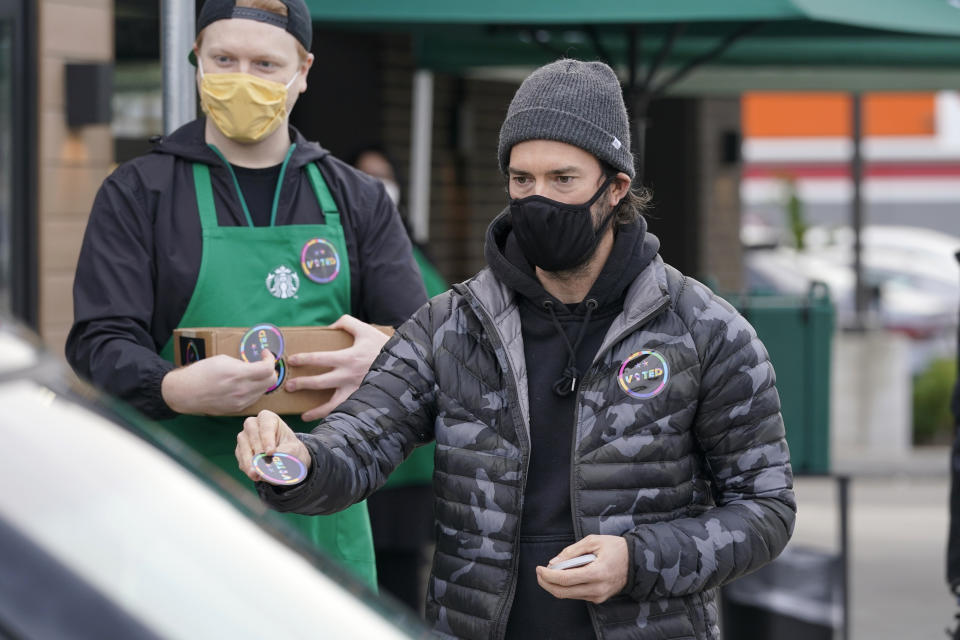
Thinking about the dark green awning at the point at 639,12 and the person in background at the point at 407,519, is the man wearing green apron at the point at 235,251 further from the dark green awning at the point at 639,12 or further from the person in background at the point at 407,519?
the dark green awning at the point at 639,12

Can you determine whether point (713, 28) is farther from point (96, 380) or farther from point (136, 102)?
point (96, 380)

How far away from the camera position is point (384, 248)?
10.0ft

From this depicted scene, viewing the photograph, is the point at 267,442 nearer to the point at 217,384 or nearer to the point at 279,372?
the point at 217,384

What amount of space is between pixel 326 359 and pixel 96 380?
0.42m

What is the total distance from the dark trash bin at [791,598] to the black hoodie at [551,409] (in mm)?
3105

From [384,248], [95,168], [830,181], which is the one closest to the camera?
[384,248]

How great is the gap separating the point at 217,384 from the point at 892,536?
764cm

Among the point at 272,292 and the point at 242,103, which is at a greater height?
the point at 242,103

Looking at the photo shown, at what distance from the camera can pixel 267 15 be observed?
2916 millimetres

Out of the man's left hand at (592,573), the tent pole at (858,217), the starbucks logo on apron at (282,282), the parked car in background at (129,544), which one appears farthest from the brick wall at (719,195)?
the parked car in background at (129,544)

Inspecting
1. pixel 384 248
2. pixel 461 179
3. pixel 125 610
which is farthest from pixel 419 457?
pixel 461 179

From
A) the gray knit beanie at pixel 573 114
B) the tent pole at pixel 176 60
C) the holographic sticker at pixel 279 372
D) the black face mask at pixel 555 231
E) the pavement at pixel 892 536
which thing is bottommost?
the pavement at pixel 892 536

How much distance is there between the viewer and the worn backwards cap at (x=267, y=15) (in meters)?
2.89

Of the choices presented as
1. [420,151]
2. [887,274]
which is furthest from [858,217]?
[887,274]
